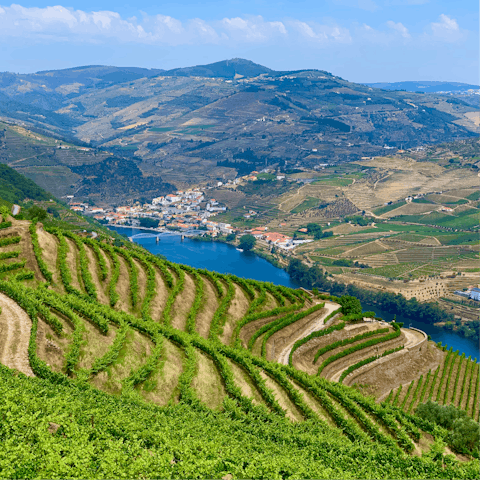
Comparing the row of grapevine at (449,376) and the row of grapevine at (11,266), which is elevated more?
the row of grapevine at (11,266)

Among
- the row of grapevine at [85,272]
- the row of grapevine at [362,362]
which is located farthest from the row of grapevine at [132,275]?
the row of grapevine at [362,362]

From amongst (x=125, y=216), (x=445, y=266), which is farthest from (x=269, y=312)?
(x=125, y=216)

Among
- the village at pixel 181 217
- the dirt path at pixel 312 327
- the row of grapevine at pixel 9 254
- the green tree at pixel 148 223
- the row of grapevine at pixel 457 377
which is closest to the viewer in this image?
the row of grapevine at pixel 9 254

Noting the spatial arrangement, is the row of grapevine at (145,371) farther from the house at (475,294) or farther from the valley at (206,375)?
the house at (475,294)

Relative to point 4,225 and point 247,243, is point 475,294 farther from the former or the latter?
point 4,225

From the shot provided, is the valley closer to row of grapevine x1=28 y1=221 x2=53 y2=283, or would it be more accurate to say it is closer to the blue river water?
row of grapevine x1=28 y1=221 x2=53 y2=283

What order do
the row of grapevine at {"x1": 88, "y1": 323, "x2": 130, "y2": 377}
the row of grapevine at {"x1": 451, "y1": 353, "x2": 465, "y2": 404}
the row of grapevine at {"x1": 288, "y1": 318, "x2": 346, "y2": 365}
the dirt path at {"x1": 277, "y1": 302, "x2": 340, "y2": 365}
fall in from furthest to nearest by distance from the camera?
1. the row of grapevine at {"x1": 451, "y1": 353, "x2": 465, "y2": 404}
2. the row of grapevine at {"x1": 288, "y1": 318, "x2": 346, "y2": 365}
3. the dirt path at {"x1": 277, "y1": 302, "x2": 340, "y2": 365}
4. the row of grapevine at {"x1": 88, "y1": 323, "x2": 130, "y2": 377}

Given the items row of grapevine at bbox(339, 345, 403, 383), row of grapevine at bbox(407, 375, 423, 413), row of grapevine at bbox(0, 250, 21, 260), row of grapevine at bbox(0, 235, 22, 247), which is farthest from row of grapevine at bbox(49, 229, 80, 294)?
row of grapevine at bbox(407, 375, 423, 413)

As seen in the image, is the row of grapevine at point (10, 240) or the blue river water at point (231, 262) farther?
the blue river water at point (231, 262)
